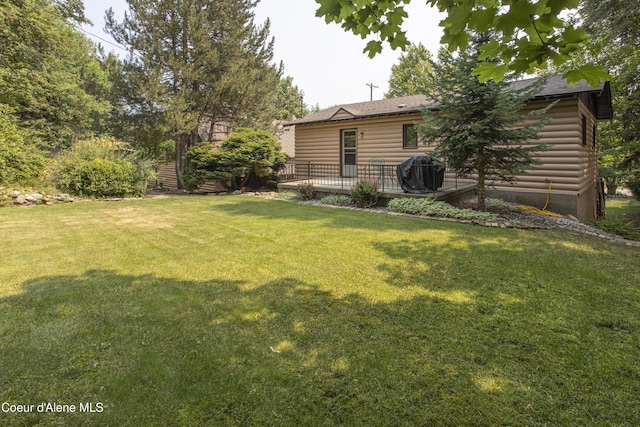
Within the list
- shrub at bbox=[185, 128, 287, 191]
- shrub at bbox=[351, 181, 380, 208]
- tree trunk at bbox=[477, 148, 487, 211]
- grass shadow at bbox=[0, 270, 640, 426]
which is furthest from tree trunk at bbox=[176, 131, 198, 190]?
grass shadow at bbox=[0, 270, 640, 426]

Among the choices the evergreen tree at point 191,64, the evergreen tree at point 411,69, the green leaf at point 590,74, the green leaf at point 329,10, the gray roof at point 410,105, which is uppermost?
the evergreen tree at point 411,69

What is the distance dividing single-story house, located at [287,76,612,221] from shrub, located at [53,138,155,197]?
7134 millimetres

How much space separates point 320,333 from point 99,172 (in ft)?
34.4

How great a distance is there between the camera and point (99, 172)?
1007 centimetres

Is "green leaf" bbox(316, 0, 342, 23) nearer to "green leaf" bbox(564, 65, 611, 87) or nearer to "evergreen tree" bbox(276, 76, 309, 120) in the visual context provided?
"green leaf" bbox(564, 65, 611, 87)

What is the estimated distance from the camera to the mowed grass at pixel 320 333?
5.91 feet

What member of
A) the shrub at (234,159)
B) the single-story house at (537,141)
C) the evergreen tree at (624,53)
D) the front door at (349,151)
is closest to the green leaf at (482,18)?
the single-story house at (537,141)

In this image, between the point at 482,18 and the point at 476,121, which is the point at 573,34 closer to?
the point at 482,18

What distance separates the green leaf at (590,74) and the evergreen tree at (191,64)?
1334 centimetres

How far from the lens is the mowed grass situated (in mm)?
1801

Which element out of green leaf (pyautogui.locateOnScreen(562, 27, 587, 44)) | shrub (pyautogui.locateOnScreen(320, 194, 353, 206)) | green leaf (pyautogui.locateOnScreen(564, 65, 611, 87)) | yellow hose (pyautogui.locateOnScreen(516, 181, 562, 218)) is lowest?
yellow hose (pyautogui.locateOnScreen(516, 181, 562, 218))

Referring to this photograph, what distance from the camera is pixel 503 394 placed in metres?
1.88

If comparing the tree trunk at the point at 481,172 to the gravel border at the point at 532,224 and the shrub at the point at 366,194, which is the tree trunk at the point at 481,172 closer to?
the gravel border at the point at 532,224

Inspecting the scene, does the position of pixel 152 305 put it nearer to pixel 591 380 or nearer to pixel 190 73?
pixel 591 380
